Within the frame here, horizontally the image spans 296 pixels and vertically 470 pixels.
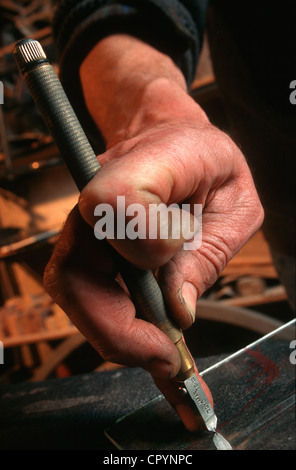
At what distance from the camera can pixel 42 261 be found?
1.60 metres

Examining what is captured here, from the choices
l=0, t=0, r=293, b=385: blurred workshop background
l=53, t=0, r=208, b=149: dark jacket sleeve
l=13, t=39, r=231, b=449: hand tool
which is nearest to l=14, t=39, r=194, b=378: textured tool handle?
l=13, t=39, r=231, b=449: hand tool

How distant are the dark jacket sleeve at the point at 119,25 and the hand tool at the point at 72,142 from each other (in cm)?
26

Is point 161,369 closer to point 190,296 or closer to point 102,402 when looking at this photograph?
point 190,296

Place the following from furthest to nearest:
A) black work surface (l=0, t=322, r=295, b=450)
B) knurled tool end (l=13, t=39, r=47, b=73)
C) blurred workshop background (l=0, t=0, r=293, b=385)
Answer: blurred workshop background (l=0, t=0, r=293, b=385), black work surface (l=0, t=322, r=295, b=450), knurled tool end (l=13, t=39, r=47, b=73)

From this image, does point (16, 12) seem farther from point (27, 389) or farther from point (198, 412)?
point (198, 412)

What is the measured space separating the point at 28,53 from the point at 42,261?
4.82 feet

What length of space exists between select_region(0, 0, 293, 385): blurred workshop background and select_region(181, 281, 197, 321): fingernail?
22.7 inches

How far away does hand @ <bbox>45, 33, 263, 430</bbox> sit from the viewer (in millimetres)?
214

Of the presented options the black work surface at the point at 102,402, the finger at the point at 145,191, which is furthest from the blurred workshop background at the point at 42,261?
the finger at the point at 145,191

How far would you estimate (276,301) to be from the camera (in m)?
1.22

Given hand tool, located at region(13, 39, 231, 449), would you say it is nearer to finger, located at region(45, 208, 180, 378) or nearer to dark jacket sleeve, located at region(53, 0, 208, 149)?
finger, located at region(45, 208, 180, 378)

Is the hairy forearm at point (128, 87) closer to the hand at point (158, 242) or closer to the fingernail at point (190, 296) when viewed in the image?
the hand at point (158, 242)

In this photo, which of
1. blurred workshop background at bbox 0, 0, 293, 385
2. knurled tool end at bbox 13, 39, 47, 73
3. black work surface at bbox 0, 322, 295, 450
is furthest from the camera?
blurred workshop background at bbox 0, 0, 293, 385
